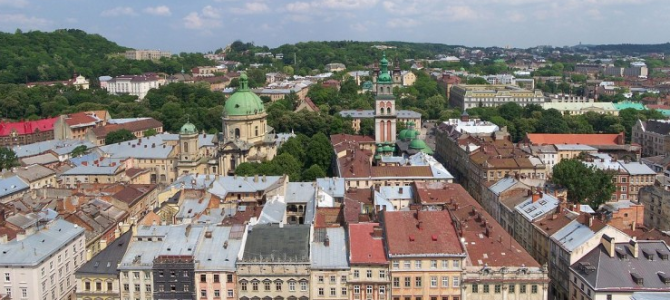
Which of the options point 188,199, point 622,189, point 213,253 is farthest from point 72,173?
point 622,189

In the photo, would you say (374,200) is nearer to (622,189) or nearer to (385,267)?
(385,267)

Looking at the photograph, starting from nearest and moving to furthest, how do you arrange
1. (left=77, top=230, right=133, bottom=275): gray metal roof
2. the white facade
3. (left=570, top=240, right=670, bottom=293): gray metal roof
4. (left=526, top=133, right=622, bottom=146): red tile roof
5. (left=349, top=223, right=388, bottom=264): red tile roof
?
1. (left=570, top=240, right=670, bottom=293): gray metal roof
2. (left=349, top=223, right=388, bottom=264): red tile roof
3. (left=77, top=230, right=133, bottom=275): gray metal roof
4. the white facade
5. (left=526, top=133, right=622, bottom=146): red tile roof

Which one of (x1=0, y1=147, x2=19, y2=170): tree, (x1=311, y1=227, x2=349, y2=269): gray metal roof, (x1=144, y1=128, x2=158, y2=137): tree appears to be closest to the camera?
(x1=311, y1=227, x2=349, y2=269): gray metal roof

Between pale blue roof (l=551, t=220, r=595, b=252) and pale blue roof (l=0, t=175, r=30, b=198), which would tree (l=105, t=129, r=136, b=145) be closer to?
pale blue roof (l=0, t=175, r=30, b=198)

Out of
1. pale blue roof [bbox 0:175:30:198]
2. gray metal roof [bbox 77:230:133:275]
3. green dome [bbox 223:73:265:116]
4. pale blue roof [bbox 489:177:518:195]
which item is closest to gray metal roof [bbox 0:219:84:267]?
gray metal roof [bbox 77:230:133:275]

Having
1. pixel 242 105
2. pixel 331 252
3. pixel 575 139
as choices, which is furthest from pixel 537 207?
pixel 575 139

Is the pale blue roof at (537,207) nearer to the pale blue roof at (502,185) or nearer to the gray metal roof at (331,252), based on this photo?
the pale blue roof at (502,185)

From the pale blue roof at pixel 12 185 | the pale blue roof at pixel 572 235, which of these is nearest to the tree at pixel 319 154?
the pale blue roof at pixel 12 185
